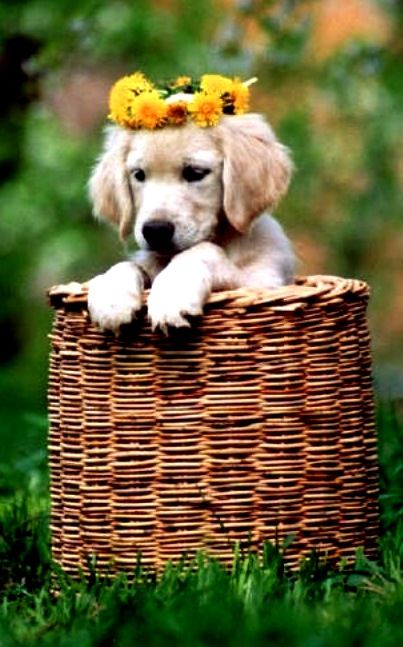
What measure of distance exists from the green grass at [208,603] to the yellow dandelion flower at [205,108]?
3.76 ft

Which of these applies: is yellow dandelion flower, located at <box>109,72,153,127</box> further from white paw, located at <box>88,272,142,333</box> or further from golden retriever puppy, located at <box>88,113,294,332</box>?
white paw, located at <box>88,272,142,333</box>

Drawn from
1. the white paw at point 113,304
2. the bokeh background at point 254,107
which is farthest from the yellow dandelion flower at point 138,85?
the bokeh background at point 254,107

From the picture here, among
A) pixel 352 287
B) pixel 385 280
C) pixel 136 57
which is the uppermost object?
pixel 136 57

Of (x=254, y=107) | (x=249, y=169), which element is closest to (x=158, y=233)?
(x=249, y=169)

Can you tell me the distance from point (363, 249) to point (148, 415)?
6.94 meters

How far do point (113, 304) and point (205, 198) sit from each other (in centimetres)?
56

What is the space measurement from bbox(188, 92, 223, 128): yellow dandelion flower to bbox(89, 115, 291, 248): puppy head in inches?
1.7

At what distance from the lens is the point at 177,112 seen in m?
4.25

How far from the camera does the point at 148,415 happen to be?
3959mm

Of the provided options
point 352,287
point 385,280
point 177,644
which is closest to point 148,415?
point 352,287

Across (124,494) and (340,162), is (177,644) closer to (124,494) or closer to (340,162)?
(124,494)

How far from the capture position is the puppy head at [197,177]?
13.9 ft

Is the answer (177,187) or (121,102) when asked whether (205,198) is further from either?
(121,102)

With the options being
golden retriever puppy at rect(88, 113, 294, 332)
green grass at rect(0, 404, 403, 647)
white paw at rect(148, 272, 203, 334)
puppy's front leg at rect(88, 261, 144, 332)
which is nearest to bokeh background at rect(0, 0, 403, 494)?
golden retriever puppy at rect(88, 113, 294, 332)
